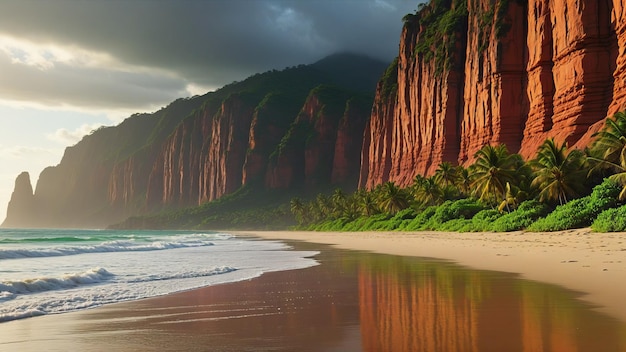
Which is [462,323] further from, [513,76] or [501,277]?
[513,76]

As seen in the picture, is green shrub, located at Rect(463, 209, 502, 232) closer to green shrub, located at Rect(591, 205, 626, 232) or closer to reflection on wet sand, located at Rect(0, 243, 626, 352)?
green shrub, located at Rect(591, 205, 626, 232)

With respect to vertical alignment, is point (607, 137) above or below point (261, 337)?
above

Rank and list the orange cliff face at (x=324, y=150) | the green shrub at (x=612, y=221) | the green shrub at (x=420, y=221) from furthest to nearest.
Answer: the orange cliff face at (x=324, y=150)
the green shrub at (x=420, y=221)
the green shrub at (x=612, y=221)

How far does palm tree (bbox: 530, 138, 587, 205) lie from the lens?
37.2 metres

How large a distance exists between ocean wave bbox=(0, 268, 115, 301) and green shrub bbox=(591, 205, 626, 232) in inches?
929

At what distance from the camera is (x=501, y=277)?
1391 centimetres

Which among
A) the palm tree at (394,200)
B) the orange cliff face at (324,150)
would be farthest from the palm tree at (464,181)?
the orange cliff face at (324,150)

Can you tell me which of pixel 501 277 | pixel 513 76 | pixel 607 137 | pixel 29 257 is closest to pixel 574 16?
pixel 513 76

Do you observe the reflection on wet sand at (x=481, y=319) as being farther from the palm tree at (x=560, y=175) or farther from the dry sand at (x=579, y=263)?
the palm tree at (x=560, y=175)

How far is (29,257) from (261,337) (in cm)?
2789

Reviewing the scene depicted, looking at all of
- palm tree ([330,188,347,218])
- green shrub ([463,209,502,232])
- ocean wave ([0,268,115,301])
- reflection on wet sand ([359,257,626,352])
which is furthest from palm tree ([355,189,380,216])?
reflection on wet sand ([359,257,626,352])

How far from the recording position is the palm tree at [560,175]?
1467 inches

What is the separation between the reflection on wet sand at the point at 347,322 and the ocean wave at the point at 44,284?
13.2ft

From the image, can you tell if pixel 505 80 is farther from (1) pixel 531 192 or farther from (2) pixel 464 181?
(1) pixel 531 192
